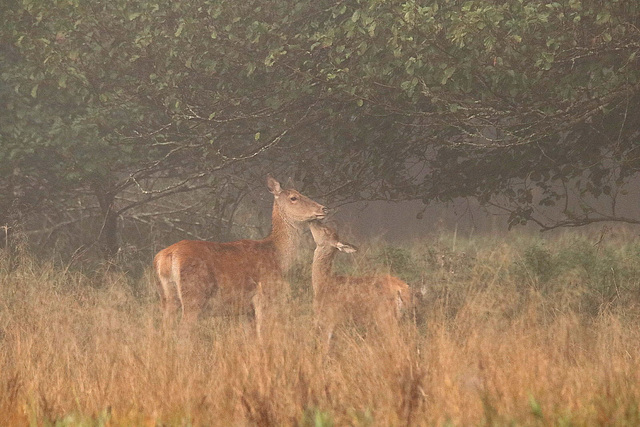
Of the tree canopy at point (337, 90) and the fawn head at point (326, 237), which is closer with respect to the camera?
the tree canopy at point (337, 90)

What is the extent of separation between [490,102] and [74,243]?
34.1ft

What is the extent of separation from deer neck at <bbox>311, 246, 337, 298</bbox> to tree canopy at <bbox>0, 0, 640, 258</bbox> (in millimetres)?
1740

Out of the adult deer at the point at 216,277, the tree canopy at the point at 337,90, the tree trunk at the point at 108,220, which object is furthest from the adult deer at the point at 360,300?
the tree trunk at the point at 108,220

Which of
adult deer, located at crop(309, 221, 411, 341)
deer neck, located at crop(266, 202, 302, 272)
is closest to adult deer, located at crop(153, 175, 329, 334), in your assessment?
deer neck, located at crop(266, 202, 302, 272)

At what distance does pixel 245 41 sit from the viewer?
1152cm

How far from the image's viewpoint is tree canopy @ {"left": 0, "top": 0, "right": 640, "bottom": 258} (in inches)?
371

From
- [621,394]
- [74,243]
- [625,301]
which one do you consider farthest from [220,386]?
[74,243]

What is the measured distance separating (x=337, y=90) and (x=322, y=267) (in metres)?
2.31

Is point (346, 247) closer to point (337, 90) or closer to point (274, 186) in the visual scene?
point (274, 186)

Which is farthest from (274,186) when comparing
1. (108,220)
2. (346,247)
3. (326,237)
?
(108,220)

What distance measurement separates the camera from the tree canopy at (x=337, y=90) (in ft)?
30.9

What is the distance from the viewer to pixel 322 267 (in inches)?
379

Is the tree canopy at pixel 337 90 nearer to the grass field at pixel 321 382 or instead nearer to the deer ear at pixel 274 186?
the deer ear at pixel 274 186

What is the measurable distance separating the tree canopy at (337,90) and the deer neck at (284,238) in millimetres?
1597
